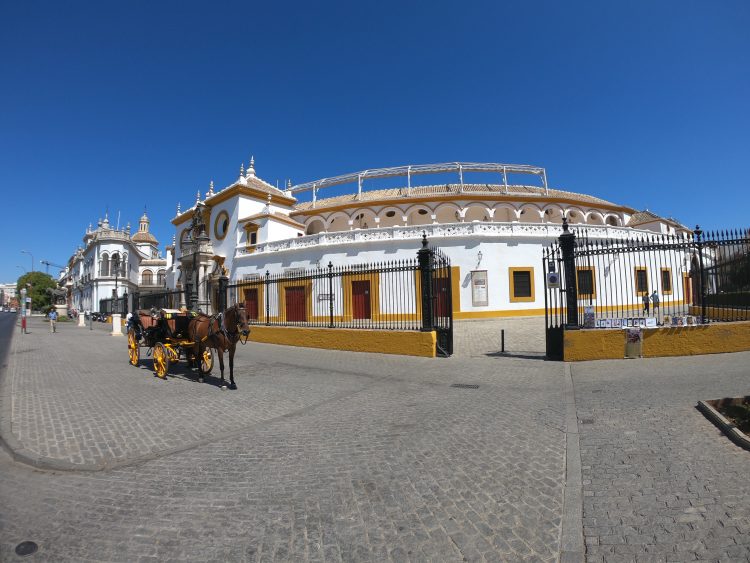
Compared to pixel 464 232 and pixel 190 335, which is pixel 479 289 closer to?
pixel 464 232

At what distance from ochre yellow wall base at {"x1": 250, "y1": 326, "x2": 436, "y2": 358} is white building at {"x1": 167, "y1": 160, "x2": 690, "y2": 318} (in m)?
5.92

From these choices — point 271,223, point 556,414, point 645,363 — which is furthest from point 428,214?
point 556,414

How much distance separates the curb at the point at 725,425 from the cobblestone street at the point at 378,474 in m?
0.10

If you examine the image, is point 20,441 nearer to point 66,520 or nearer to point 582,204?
point 66,520

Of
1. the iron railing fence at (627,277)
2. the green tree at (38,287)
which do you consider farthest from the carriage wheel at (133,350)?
the green tree at (38,287)

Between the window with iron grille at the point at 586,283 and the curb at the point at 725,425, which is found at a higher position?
the window with iron grille at the point at 586,283

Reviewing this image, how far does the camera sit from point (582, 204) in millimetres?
31281

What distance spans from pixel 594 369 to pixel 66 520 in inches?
350

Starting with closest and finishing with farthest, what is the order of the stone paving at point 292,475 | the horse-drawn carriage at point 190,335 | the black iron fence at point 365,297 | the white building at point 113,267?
1. the stone paving at point 292,475
2. the horse-drawn carriage at point 190,335
3. the black iron fence at point 365,297
4. the white building at point 113,267

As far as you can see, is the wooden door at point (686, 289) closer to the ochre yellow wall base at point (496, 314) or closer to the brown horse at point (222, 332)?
the ochre yellow wall base at point (496, 314)

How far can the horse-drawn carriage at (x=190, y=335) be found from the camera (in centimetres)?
713

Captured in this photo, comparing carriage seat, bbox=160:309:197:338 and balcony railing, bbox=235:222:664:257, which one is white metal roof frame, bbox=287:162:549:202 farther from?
carriage seat, bbox=160:309:197:338

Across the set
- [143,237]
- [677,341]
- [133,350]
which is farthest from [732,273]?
[143,237]

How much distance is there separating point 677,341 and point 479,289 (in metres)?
11.7
